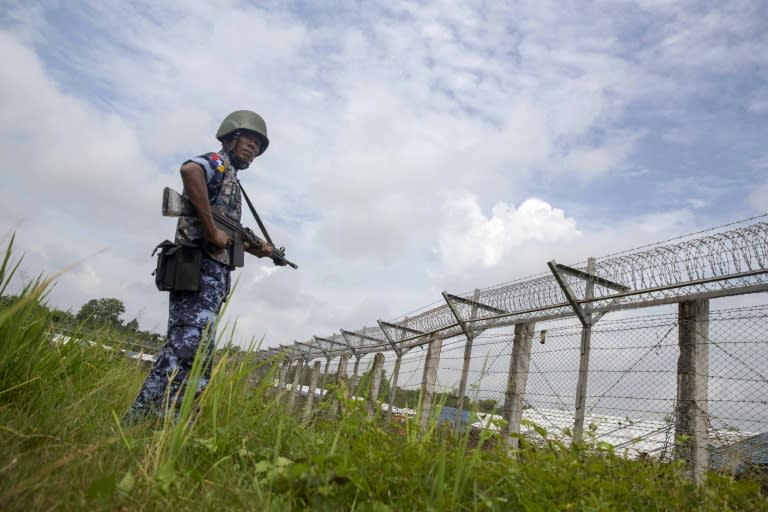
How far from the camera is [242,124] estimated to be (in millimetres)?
3295

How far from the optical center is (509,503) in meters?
1.78

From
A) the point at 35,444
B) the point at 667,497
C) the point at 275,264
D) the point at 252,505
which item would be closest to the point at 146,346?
the point at 275,264

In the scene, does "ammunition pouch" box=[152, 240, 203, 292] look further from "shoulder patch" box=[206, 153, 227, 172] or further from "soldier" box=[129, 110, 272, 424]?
"shoulder patch" box=[206, 153, 227, 172]

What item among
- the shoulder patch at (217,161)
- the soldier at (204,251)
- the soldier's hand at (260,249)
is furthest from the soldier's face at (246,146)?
the soldier's hand at (260,249)

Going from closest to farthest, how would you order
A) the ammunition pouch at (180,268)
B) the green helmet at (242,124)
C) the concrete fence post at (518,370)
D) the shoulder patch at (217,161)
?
the ammunition pouch at (180,268) < the shoulder patch at (217,161) < the green helmet at (242,124) < the concrete fence post at (518,370)

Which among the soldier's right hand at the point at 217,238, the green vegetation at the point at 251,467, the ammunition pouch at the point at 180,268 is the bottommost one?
the green vegetation at the point at 251,467

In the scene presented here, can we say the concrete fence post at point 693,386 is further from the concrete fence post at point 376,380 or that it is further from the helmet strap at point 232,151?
the concrete fence post at point 376,380

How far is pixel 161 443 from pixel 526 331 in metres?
5.52

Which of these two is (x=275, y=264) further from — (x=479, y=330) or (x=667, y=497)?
(x=479, y=330)

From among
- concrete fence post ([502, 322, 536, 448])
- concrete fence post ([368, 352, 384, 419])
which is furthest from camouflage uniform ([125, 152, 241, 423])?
concrete fence post ([368, 352, 384, 419])

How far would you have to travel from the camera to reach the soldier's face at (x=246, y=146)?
10.9ft

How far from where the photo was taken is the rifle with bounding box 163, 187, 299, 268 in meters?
2.85

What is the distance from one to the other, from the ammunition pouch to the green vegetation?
0.58m

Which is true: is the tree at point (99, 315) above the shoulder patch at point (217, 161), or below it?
below
